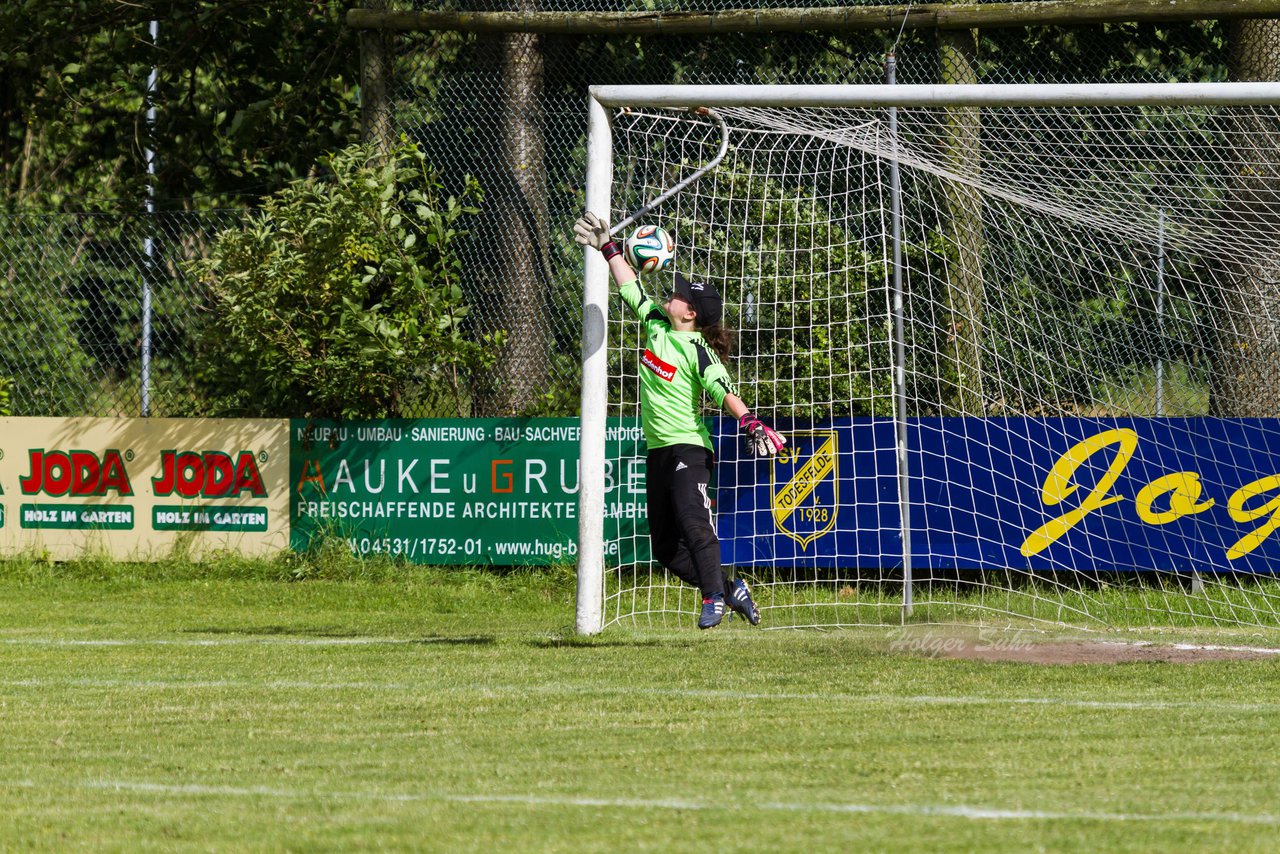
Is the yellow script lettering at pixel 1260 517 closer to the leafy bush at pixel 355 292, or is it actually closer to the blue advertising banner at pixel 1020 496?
the blue advertising banner at pixel 1020 496

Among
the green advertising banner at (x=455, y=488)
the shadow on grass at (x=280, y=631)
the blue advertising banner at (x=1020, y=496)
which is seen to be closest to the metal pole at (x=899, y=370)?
the blue advertising banner at (x=1020, y=496)

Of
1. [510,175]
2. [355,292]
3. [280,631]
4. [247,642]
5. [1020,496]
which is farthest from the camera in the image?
[510,175]

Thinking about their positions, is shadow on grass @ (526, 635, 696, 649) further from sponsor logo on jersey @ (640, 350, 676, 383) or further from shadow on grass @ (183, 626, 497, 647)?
sponsor logo on jersey @ (640, 350, 676, 383)

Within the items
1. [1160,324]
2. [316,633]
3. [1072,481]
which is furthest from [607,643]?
[1160,324]

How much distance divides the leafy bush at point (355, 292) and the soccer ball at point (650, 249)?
13.9 ft

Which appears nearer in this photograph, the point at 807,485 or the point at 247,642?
the point at 247,642

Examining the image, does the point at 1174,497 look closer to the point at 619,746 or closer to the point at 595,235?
the point at 595,235

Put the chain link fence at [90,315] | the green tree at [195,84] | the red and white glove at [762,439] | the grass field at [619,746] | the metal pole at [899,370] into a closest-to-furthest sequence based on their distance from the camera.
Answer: the grass field at [619,746], the red and white glove at [762,439], the metal pole at [899,370], the chain link fence at [90,315], the green tree at [195,84]

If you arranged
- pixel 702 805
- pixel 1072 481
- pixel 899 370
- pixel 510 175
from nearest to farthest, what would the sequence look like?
pixel 702 805, pixel 899 370, pixel 1072 481, pixel 510 175

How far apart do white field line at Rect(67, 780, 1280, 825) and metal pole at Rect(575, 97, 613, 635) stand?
14.5 feet

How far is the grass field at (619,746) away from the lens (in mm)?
4152

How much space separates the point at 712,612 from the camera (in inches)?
325

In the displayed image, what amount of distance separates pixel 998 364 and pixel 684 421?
3.63m

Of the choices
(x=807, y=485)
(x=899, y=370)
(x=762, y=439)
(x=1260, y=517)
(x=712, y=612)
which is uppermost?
(x=899, y=370)
